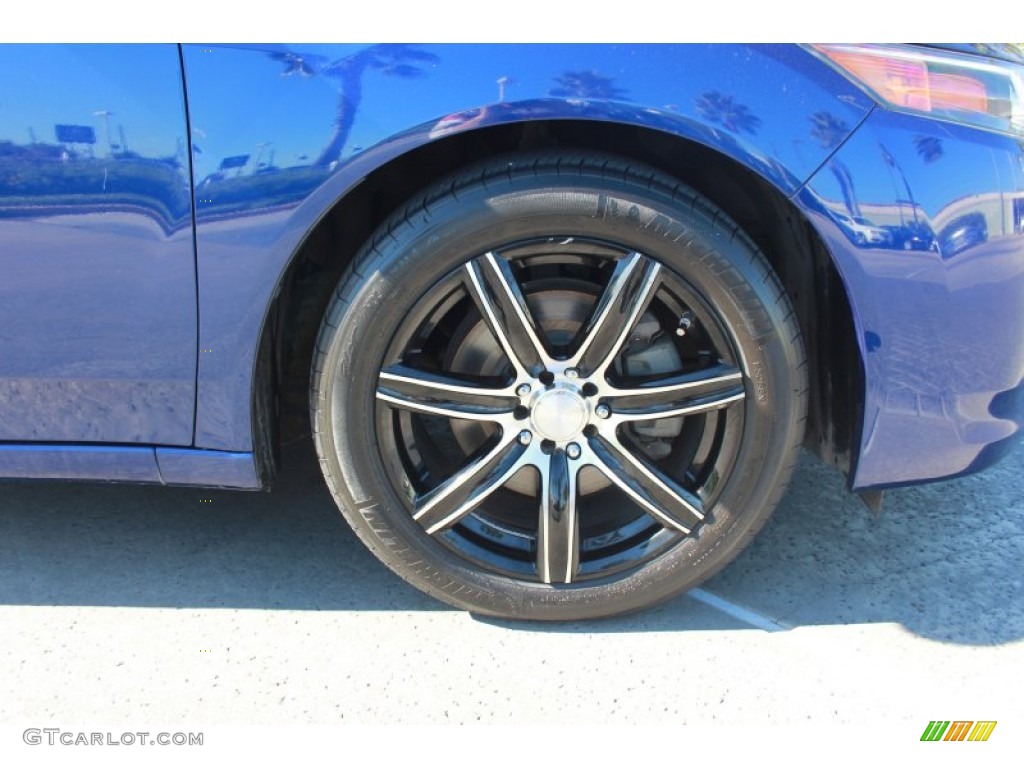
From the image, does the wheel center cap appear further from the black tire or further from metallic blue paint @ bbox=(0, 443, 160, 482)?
metallic blue paint @ bbox=(0, 443, 160, 482)

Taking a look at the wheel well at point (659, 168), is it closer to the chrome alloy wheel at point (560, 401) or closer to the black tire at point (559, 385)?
the black tire at point (559, 385)

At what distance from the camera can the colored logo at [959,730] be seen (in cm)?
225

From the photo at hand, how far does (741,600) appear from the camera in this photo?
2672 millimetres

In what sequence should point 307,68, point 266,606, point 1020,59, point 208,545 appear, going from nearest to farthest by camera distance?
point 307,68 < point 1020,59 < point 266,606 < point 208,545

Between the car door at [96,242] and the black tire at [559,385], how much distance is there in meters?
0.34

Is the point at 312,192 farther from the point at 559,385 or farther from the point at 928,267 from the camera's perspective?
the point at 928,267

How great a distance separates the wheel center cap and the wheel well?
1.77 feet

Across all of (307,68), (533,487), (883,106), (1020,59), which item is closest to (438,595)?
(533,487)

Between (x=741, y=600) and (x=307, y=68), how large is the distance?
63.6 inches

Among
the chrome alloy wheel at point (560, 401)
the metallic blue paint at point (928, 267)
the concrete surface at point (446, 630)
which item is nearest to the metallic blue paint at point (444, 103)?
the metallic blue paint at point (928, 267)

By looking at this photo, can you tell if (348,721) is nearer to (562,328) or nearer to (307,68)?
(562,328)

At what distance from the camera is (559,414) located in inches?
93.4

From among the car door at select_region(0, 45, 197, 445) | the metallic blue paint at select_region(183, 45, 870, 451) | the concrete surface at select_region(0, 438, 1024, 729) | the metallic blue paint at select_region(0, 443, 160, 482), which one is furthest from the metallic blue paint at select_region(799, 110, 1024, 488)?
the metallic blue paint at select_region(0, 443, 160, 482)

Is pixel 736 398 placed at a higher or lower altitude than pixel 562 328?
lower
